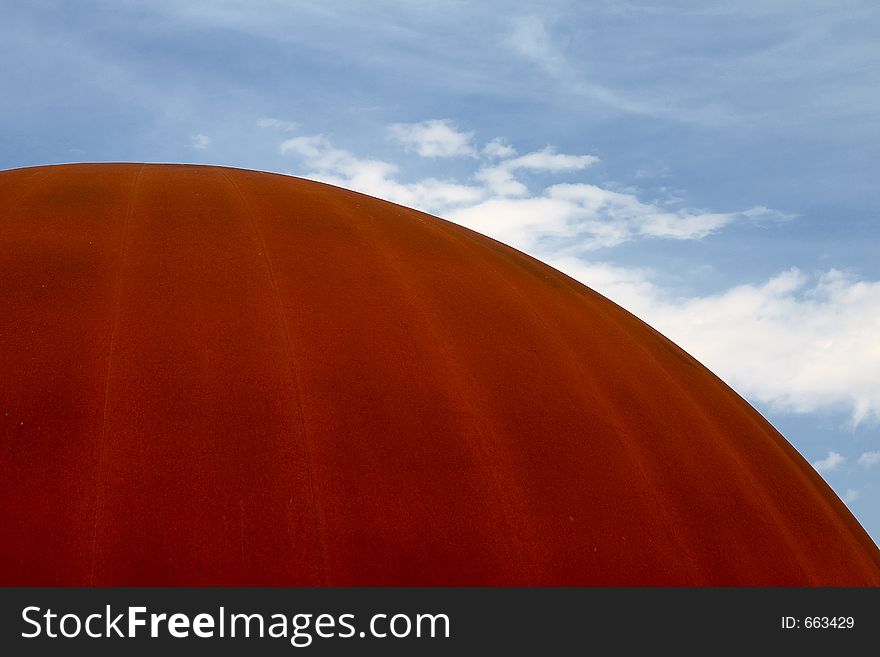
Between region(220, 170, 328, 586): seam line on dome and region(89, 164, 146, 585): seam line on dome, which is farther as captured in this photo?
region(220, 170, 328, 586): seam line on dome

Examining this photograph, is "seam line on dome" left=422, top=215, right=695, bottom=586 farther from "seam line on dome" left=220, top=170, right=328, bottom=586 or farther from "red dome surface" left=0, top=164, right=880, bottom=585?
"seam line on dome" left=220, top=170, right=328, bottom=586

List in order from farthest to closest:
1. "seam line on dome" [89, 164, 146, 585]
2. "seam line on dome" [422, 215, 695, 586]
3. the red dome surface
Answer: "seam line on dome" [422, 215, 695, 586] → the red dome surface → "seam line on dome" [89, 164, 146, 585]

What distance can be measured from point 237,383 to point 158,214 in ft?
11.4

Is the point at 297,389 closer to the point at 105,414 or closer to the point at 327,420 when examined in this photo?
the point at 327,420

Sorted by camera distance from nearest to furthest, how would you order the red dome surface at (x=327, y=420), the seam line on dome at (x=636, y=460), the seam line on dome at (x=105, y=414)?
A: the seam line on dome at (x=105, y=414) → the red dome surface at (x=327, y=420) → the seam line on dome at (x=636, y=460)

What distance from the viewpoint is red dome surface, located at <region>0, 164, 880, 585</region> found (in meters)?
7.89

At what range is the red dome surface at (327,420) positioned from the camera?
7891mm

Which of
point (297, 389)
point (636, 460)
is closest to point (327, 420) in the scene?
point (297, 389)

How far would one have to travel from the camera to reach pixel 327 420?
8.77m

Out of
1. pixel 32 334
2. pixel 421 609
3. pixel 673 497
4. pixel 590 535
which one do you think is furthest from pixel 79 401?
pixel 673 497

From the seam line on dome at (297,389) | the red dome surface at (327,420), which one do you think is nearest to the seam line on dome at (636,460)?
the red dome surface at (327,420)

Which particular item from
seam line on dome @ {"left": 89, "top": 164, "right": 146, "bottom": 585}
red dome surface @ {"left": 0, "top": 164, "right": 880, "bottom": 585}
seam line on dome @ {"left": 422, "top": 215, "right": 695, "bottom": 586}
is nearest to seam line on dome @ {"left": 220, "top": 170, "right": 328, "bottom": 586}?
red dome surface @ {"left": 0, "top": 164, "right": 880, "bottom": 585}

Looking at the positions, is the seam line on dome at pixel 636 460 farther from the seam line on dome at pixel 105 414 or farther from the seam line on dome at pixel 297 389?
the seam line on dome at pixel 105 414

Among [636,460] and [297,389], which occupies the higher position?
[297,389]
